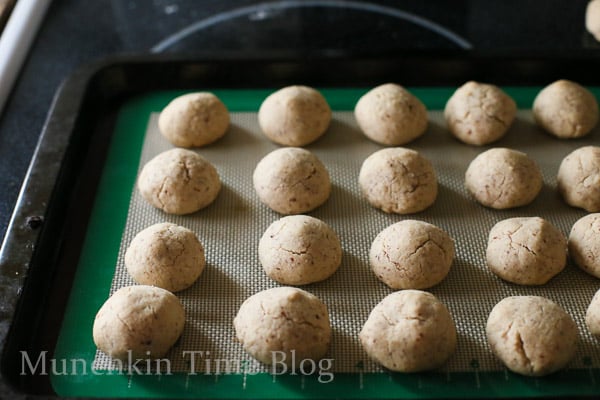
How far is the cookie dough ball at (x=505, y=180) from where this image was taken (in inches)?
72.6

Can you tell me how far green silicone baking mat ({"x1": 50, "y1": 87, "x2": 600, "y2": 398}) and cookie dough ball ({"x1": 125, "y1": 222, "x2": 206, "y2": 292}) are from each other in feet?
0.16

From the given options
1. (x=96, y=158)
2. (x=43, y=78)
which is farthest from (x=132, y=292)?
(x=43, y=78)

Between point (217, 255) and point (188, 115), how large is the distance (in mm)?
491

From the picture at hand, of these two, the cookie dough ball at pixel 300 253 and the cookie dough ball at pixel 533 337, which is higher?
the cookie dough ball at pixel 300 253

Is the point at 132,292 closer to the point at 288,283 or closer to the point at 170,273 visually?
the point at 170,273

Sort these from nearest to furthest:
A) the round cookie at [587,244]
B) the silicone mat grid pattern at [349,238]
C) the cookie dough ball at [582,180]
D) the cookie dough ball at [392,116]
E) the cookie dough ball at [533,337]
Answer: the cookie dough ball at [533,337], the silicone mat grid pattern at [349,238], the round cookie at [587,244], the cookie dough ball at [582,180], the cookie dough ball at [392,116]

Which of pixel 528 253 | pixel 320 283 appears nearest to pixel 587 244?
pixel 528 253

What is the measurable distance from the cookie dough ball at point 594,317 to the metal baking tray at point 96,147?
0.30 feet

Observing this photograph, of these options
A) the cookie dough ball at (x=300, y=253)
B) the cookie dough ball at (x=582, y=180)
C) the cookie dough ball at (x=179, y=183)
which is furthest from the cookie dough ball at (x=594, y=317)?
the cookie dough ball at (x=179, y=183)

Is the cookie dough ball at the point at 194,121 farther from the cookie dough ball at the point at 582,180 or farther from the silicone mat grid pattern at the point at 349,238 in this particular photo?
the cookie dough ball at the point at 582,180

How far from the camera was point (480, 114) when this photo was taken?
2.03 meters

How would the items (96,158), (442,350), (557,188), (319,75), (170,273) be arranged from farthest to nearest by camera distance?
(319,75) → (96,158) → (557,188) → (170,273) → (442,350)

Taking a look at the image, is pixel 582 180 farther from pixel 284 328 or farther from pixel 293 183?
pixel 284 328

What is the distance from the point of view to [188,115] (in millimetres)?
2041
